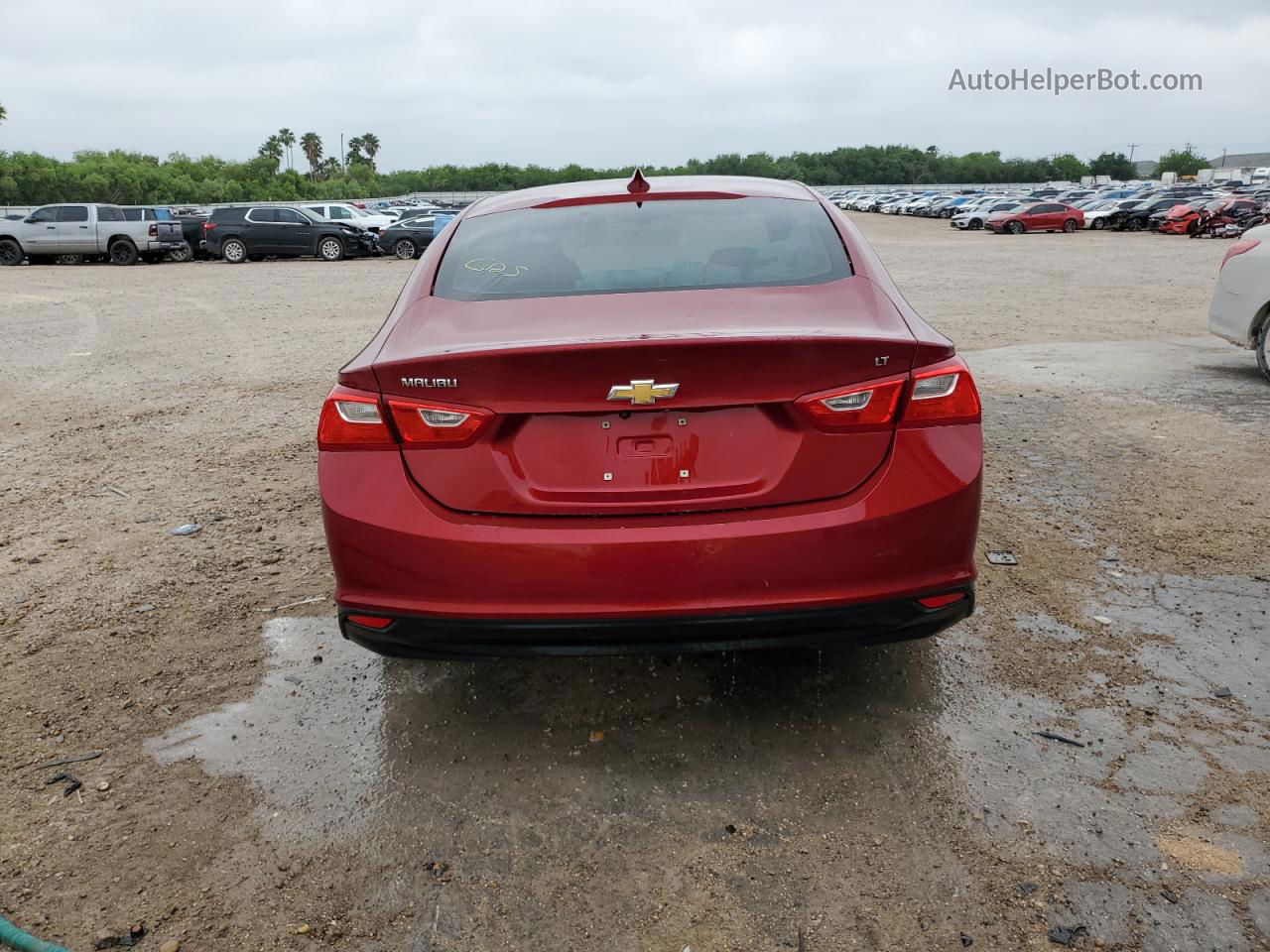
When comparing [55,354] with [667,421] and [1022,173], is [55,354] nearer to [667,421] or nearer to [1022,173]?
[667,421]

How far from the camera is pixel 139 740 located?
124 inches

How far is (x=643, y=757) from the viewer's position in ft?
9.92

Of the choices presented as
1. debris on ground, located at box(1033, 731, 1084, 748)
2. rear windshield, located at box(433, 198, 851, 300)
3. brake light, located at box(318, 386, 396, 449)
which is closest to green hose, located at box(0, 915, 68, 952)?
brake light, located at box(318, 386, 396, 449)

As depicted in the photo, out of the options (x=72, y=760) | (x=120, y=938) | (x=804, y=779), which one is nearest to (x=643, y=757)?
(x=804, y=779)

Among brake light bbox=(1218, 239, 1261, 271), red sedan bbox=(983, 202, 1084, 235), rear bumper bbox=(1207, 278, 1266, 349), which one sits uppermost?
brake light bbox=(1218, 239, 1261, 271)

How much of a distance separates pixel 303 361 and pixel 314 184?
4408 inches

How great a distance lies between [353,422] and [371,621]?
0.56 meters

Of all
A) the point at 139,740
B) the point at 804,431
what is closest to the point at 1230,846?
the point at 804,431

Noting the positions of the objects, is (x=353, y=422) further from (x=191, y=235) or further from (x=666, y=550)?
(x=191, y=235)

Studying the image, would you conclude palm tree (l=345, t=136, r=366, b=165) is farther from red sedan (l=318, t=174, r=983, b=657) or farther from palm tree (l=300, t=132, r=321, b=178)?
red sedan (l=318, t=174, r=983, b=657)

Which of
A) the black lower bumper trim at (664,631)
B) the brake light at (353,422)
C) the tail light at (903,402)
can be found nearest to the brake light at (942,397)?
the tail light at (903,402)

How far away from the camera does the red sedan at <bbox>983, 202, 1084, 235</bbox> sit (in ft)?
142

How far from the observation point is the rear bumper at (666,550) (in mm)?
2617

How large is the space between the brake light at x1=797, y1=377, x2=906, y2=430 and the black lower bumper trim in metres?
0.50
